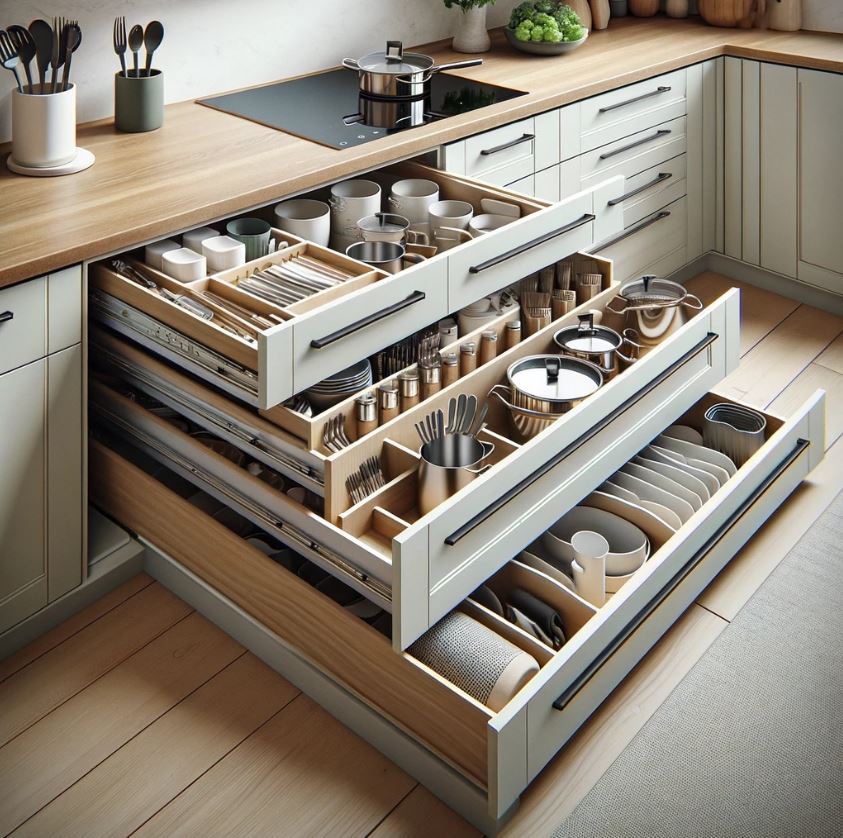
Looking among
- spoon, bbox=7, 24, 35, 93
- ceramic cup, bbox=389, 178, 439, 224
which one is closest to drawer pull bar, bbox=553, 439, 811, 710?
ceramic cup, bbox=389, 178, 439, 224

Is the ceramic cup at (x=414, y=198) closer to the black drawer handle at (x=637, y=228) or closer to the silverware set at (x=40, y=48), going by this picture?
the silverware set at (x=40, y=48)

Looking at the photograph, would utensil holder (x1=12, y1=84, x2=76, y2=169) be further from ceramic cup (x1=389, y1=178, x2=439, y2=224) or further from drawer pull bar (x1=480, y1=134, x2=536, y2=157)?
drawer pull bar (x1=480, y1=134, x2=536, y2=157)

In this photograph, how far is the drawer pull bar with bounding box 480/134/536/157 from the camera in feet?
8.21

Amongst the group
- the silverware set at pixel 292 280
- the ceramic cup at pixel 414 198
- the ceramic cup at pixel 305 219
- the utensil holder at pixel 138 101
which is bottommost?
the silverware set at pixel 292 280

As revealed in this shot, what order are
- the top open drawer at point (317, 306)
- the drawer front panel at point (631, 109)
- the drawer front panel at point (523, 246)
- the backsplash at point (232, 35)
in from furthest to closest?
1. the drawer front panel at point (631, 109)
2. the backsplash at point (232, 35)
3. the drawer front panel at point (523, 246)
4. the top open drawer at point (317, 306)

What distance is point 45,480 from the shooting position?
74.4 inches

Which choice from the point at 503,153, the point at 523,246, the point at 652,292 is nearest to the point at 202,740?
the point at 523,246

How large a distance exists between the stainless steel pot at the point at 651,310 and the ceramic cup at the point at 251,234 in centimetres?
75

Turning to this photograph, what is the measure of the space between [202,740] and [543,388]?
891mm

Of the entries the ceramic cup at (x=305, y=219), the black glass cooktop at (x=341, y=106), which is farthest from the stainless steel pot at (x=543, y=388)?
the black glass cooktop at (x=341, y=106)

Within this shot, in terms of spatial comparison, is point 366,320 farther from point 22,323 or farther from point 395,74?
point 395,74

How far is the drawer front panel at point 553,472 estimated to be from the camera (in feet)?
5.02

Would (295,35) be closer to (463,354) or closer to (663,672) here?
(463,354)

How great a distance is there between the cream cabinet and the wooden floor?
146 mm
